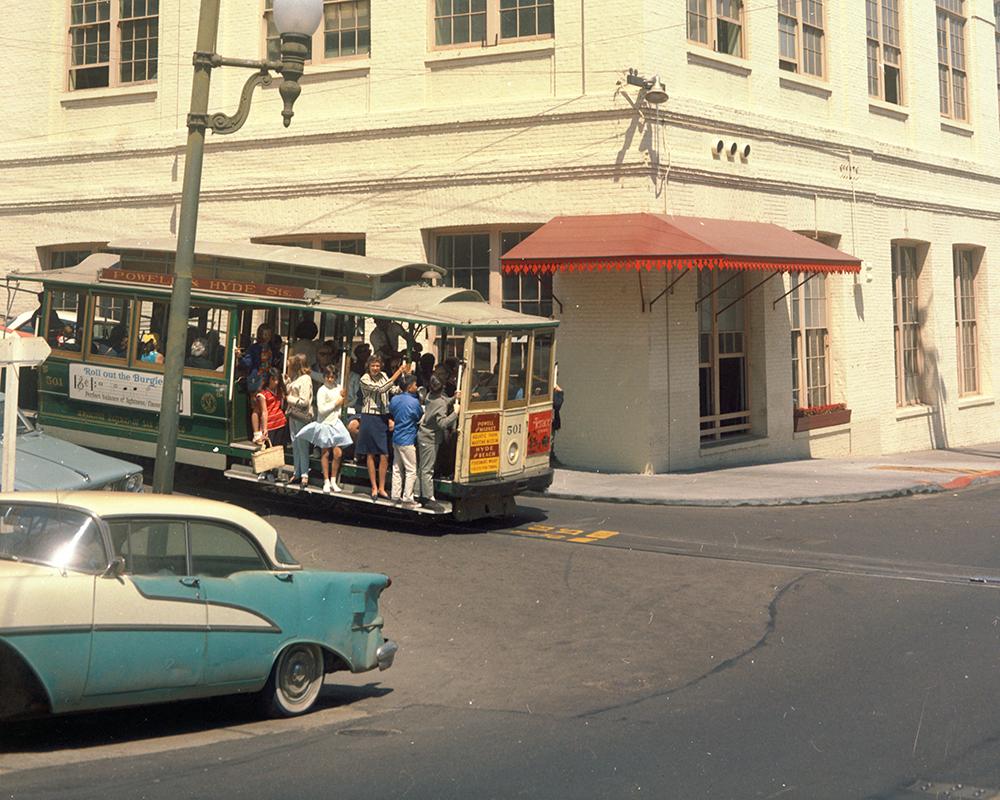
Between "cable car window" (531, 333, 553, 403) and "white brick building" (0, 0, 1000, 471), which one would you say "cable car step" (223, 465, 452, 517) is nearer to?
"cable car window" (531, 333, 553, 403)

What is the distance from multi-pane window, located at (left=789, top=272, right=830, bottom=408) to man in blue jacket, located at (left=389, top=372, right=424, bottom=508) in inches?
425

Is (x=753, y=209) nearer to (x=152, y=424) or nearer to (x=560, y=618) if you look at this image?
(x=152, y=424)

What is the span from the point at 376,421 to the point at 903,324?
16.3m

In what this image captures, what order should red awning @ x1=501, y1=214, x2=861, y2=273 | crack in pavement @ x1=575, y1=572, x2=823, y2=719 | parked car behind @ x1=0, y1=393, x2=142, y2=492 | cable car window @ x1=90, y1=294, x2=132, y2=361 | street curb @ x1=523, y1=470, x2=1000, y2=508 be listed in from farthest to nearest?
red awning @ x1=501, y1=214, x2=861, y2=273, street curb @ x1=523, y1=470, x2=1000, y2=508, cable car window @ x1=90, y1=294, x2=132, y2=361, parked car behind @ x1=0, y1=393, x2=142, y2=492, crack in pavement @ x1=575, y1=572, x2=823, y2=719

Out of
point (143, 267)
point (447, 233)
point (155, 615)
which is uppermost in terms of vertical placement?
point (447, 233)

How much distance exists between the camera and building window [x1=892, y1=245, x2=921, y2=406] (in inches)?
1070

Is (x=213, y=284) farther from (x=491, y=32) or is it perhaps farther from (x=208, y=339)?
(x=491, y=32)

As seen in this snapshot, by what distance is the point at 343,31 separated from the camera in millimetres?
22781

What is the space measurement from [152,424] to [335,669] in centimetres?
850

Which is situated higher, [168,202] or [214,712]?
[168,202]

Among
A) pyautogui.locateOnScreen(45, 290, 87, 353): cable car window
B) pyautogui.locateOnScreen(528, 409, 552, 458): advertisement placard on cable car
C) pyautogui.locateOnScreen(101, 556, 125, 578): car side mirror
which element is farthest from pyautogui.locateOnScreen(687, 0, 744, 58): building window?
pyautogui.locateOnScreen(101, 556, 125, 578): car side mirror

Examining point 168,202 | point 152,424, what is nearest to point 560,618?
point 152,424

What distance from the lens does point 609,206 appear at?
20.2 meters

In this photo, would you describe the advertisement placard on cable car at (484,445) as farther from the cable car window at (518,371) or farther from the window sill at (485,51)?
the window sill at (485,51)
